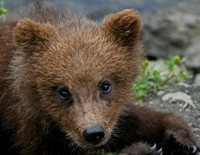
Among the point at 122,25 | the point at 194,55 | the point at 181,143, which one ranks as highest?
the point at 122,25

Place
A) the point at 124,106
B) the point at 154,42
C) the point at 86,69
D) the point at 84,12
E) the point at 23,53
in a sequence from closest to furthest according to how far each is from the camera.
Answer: the point at 86,69
the point at 23,53
the point at 124,106
the point at 84,12
the point at 154,42

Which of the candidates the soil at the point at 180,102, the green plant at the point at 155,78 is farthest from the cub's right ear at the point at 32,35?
the soil at the point at 180,102

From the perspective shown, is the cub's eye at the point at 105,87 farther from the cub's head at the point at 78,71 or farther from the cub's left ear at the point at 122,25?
the cub's left ear at the point at 122,25

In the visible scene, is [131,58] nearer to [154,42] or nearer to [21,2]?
[21,2]

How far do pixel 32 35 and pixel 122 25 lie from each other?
1345mm

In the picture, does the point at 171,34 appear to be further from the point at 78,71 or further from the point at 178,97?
the point at 78,71

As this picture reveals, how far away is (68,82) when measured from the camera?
19.2 feet

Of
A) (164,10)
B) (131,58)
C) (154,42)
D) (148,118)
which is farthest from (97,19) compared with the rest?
(164,10)

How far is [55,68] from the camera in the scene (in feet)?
19.4

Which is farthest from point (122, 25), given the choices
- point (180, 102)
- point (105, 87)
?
point (180, 102)

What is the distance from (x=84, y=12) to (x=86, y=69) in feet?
5.89

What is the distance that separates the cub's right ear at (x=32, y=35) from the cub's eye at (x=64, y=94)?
0.70 metres

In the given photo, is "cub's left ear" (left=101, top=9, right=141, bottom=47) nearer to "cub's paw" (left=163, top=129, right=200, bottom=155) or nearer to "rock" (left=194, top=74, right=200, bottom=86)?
"cub's paw" (left=163, top=129, right=200, bottom=155)

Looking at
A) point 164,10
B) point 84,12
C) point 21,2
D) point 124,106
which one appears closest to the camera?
point 124,106
